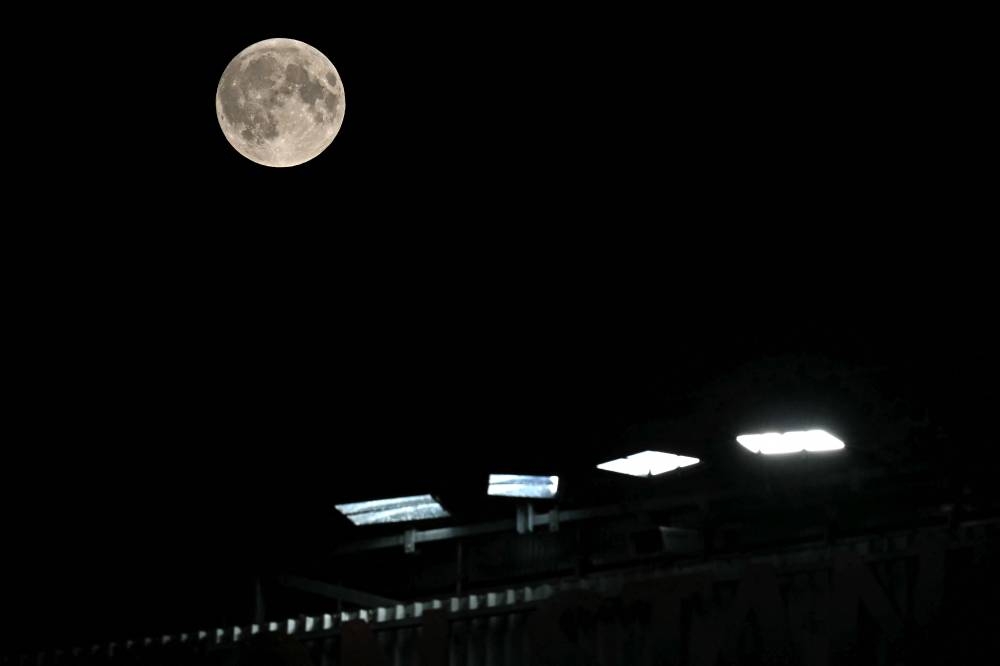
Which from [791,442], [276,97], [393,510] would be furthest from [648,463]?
[276,97]

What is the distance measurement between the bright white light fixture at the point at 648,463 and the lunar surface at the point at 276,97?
3217 millimetres

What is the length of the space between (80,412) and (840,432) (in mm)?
6381

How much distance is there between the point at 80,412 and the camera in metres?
9.90

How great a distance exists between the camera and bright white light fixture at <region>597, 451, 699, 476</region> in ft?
26.0

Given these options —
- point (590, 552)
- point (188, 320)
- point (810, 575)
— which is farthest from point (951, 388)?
point (188, 320)

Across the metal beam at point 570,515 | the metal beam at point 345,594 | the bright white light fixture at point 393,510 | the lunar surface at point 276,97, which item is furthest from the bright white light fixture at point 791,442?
the metal beam at point 345,594

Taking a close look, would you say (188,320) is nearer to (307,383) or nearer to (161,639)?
(307,383)

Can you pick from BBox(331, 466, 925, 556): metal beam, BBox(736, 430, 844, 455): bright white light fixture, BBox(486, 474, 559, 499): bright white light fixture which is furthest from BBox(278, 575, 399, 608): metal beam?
BBox(736, 430, 844, 455): bright white light fixture

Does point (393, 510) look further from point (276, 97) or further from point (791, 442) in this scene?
point (276, 97)

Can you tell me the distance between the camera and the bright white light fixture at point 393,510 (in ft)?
31.1

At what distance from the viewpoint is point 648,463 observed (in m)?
8.05

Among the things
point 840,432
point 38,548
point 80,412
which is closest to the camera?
point 840,432

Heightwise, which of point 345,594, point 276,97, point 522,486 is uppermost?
point 276,97

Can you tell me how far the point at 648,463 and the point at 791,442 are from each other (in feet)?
3.48
